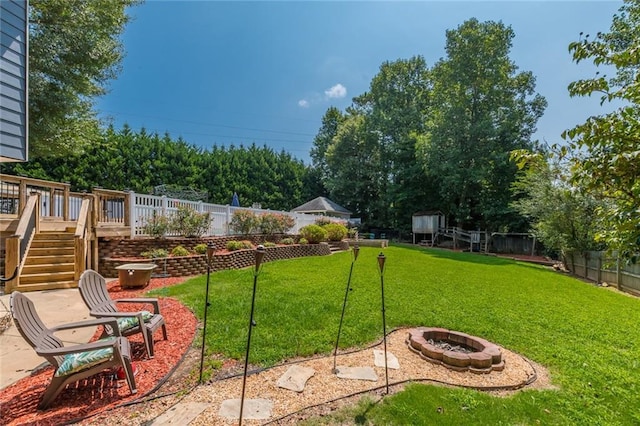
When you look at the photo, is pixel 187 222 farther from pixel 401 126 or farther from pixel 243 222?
pixel 401 126

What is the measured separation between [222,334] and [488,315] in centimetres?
445

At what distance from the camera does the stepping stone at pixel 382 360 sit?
11.0ft

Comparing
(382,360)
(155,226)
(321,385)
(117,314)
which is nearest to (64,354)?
(117,314)

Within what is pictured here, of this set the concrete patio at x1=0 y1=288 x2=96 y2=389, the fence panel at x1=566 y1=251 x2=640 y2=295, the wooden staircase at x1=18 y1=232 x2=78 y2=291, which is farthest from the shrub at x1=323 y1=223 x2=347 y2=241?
the concrete patio at x1=0 y1=288 x2=96 y2=389

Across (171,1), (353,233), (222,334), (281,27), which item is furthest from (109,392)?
(353,233)

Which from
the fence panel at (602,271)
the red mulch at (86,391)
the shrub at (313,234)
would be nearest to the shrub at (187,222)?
the shrub at (313,234)

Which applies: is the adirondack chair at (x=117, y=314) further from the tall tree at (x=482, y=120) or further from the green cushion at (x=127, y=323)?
the tall tree at (x=482, y=120)

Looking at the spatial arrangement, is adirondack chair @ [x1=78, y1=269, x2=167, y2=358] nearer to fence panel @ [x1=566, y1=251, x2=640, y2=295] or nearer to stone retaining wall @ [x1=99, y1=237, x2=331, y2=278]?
stone retaining wall @ [x1=99, y1=237, x2=331, y2=278]

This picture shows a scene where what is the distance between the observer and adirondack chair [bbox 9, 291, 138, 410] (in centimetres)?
239

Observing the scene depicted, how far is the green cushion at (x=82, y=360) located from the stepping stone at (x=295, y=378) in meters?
1.54

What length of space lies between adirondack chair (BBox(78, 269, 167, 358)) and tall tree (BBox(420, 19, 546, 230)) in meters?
20.8

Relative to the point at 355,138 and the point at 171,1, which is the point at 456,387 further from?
the point at 355,138

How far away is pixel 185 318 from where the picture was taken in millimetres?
4469

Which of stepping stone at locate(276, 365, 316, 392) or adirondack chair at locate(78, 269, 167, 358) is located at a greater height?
adirondack chair at locate(78, 269, 167, 358)
